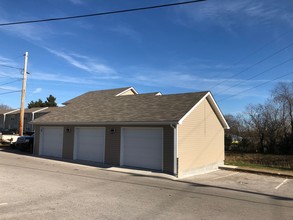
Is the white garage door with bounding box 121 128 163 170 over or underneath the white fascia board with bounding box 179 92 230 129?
underneath

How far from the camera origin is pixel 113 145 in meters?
17.4

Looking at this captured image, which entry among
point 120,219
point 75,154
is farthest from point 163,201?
point 75,154

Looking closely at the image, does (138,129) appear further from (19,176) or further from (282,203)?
(282,203)

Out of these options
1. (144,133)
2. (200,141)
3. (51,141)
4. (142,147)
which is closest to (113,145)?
(142,147)

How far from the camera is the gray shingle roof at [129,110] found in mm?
15945

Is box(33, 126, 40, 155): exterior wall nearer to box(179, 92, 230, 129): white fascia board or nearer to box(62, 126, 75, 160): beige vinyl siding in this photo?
box(62, 126, 75, 160): beige vinyl siding

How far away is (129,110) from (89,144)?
349 centimetres

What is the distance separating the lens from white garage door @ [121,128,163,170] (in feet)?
51.2

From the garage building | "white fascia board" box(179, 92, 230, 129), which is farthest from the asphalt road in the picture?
"white fascia board" box(179, 92, 230, 129)

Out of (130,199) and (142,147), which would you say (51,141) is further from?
(130,199)

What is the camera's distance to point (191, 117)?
16234 millimetres

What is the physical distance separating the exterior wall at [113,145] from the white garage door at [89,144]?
1.32 ft

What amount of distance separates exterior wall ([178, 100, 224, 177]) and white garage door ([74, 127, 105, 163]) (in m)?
5.42

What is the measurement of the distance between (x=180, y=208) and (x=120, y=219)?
6.48 ft
